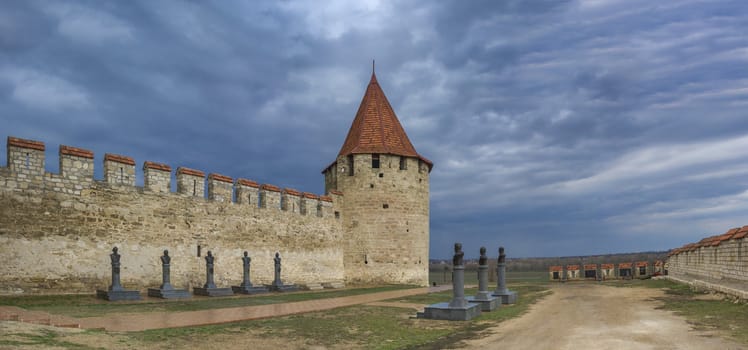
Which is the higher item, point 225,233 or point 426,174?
point 426,174

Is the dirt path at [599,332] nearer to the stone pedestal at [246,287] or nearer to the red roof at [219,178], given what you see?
the stone pedestal at [246,287]

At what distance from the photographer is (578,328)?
31.6 ft

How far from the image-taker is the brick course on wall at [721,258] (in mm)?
15312

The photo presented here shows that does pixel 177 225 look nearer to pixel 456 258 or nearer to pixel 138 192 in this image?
pixel 138 192

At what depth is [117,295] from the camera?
1496 centimetres

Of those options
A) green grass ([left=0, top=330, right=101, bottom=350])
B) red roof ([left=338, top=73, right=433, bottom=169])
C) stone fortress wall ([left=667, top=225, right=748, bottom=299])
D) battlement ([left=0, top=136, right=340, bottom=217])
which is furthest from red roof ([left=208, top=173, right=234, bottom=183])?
stone fortress wall ([left=667, top=225, right=748, bottom=299])

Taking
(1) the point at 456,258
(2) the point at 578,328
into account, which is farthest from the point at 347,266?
(2) the point at 578,328

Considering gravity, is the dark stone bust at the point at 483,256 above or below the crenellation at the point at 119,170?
below

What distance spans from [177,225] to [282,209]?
5835 millimetres

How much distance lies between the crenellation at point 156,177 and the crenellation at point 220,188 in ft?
6.47

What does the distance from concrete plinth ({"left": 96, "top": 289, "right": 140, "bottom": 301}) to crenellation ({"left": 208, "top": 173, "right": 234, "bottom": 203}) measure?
5792 millimetres

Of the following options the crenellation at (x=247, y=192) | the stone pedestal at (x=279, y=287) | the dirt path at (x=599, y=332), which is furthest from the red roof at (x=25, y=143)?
the dirt path at (x=599, y=332)

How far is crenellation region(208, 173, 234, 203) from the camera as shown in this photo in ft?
68.0

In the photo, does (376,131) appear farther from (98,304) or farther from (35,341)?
(35,341)
